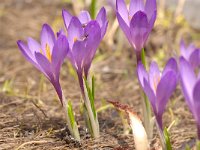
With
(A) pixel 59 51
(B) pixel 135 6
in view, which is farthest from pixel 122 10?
(A) pixel 59 51

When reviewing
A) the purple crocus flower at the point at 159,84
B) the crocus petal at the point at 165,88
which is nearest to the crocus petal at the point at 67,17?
the purple crocus flower at the point at 159,84

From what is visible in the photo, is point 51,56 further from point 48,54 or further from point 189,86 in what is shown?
point 189,86

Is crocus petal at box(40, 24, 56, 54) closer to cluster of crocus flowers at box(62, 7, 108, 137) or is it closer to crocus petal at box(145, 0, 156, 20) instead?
cluster of crocus flowers at box(62, 7, 108, 137)

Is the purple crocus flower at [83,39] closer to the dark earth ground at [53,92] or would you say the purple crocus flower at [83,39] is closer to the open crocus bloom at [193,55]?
the dark earth ground at [53,92]

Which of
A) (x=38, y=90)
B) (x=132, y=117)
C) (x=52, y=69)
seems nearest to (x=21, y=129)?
(x=52, y=69)

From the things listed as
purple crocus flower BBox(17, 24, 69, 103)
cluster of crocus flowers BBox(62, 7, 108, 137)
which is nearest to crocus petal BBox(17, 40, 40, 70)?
purple crocus flower BBox(17, 24, 69, 103)

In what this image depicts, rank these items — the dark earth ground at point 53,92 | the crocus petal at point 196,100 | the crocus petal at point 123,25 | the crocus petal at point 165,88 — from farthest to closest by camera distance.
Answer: the dark earth ground at point 53,92 → the crocus petal at point 123,25 → the crocus petal at point 165,88 → the crocus petal at point 196,100

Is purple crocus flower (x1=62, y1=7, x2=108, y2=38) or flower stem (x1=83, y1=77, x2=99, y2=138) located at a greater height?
purple crocus flower (x1=62, y1=7, x2=108, y2=38)

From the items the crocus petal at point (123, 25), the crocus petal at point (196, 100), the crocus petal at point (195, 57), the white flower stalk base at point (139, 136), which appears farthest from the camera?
the crocus petal at point (195, 57)
